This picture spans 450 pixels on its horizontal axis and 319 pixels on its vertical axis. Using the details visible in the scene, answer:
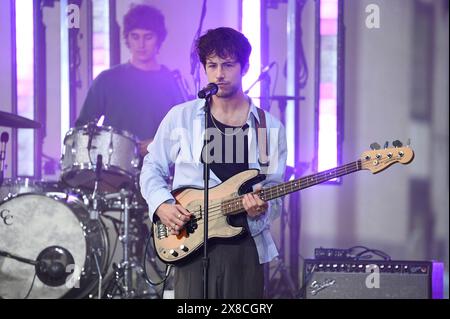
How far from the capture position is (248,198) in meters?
3.95

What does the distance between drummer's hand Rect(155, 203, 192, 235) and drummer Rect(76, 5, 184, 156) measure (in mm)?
1694

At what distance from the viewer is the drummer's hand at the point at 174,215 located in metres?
4.05

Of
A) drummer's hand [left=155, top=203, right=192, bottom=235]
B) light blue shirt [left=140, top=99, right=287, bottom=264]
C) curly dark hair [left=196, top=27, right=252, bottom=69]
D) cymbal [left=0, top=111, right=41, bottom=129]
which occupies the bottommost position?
drummer's hand [left=155, top=203, right=192, bottom=235]

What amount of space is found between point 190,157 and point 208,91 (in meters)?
0.46

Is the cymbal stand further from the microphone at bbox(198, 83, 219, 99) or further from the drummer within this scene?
the microphone at bbox(198, 83, 219, 99)

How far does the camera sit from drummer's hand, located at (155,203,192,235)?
405 centimetres

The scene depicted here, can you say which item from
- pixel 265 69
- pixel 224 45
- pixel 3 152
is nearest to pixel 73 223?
pixel 3 152

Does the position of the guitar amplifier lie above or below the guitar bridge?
below

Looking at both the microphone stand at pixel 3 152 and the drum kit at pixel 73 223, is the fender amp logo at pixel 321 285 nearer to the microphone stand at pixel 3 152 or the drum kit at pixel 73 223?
the drum kit at pixel 73 223

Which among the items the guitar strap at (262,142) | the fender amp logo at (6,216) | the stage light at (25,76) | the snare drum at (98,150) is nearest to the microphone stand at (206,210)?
the guitar strap at (262,142)

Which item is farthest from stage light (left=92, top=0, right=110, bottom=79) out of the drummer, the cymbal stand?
the cymbal stand

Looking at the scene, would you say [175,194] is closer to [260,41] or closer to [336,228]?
[260,41]

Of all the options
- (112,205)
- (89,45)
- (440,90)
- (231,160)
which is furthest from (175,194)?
(440,90)

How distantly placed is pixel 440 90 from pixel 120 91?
93.3 inches
